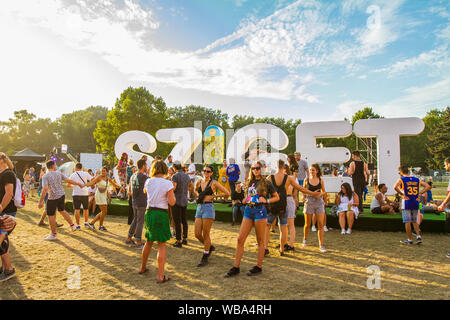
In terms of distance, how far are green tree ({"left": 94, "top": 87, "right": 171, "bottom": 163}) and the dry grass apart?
2572 centimetres

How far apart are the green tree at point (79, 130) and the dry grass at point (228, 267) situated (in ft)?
178

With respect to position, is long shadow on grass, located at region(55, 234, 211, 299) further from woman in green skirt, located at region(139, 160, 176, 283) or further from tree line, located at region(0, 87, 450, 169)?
tree line, located at region(0, 87, 450, 169)

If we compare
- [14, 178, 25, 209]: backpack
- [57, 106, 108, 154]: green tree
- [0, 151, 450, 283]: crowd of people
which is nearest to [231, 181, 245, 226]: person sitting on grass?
[0, 151, 450, 283]: crowd of people

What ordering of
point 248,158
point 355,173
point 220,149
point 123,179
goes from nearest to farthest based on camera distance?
point 355,173 < point 123,179 < point 248,158 < point 220,149

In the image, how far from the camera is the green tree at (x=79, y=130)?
55.5 m

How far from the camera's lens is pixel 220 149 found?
63.6 ft

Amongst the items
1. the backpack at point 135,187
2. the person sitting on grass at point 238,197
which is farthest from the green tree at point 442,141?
the backpack at point 135,187

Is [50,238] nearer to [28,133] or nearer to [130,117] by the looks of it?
[130,117]

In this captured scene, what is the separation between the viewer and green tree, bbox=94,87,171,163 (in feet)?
103

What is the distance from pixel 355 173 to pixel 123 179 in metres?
9.63

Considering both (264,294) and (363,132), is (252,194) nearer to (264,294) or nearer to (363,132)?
(264,294)

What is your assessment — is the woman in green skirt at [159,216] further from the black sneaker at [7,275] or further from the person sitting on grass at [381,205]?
the person sitting on grass at [381,205]
